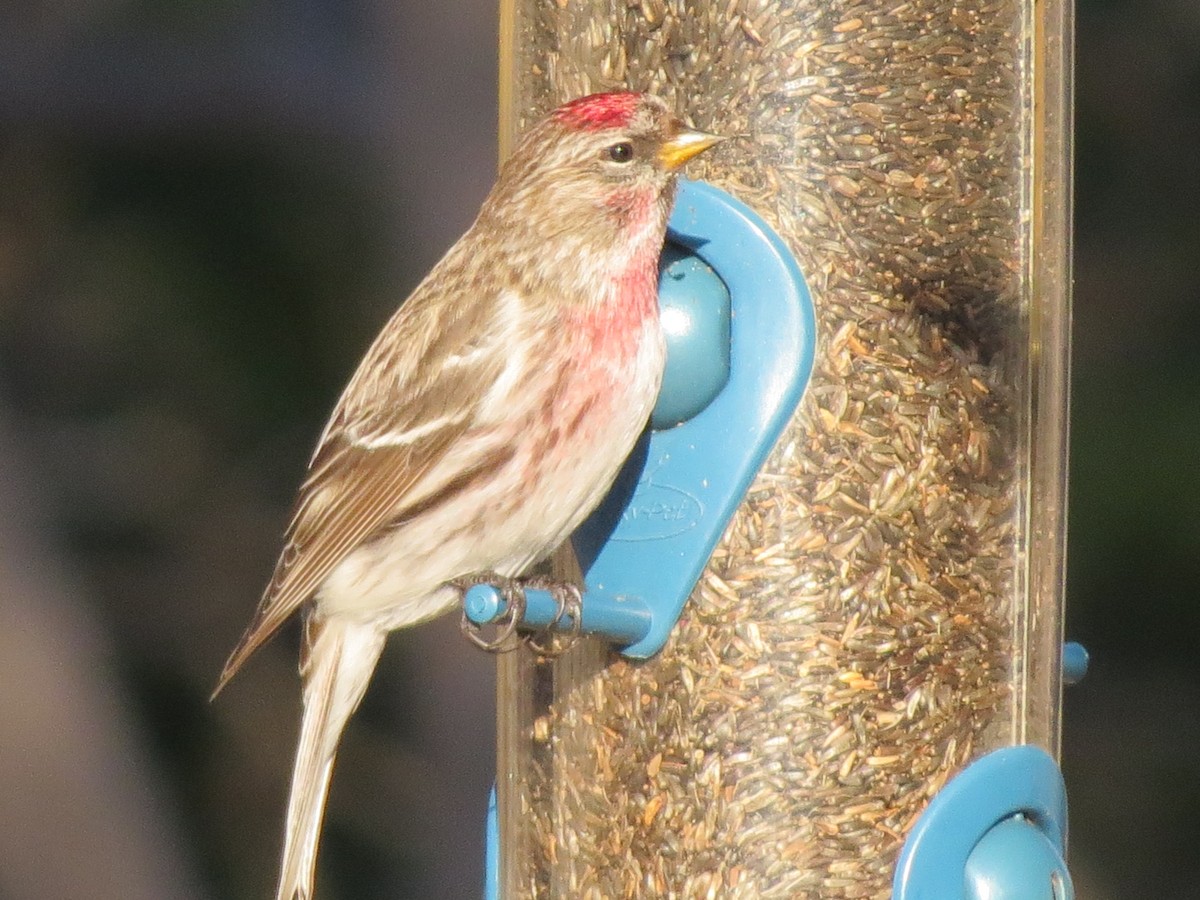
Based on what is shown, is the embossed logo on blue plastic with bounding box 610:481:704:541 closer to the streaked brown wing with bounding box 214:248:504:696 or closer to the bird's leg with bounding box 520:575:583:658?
the bird's leg with bounding box 520:575:583:658

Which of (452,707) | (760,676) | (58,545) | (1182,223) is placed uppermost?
(760,676)

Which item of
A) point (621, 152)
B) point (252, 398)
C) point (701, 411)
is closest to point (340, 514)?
point (701, 411)

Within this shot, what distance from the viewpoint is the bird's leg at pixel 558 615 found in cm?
354

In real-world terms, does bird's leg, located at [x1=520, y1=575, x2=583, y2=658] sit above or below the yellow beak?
below

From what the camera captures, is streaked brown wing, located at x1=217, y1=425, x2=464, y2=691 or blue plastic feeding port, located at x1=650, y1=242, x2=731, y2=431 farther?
streaked brown wing, located at x1=217, y1=425, x2=464, y2=691

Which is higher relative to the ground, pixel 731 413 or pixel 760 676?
pixel 731 413

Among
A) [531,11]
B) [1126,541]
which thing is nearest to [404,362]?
[531,11]

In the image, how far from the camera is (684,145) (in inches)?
141

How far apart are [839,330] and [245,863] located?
446 centimetres

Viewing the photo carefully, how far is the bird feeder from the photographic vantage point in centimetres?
353

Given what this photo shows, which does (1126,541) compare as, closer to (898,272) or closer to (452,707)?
(452,707)

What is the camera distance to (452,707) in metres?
7.32

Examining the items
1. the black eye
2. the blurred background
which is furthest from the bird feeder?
the blurred background

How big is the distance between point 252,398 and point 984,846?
4.54 meters
